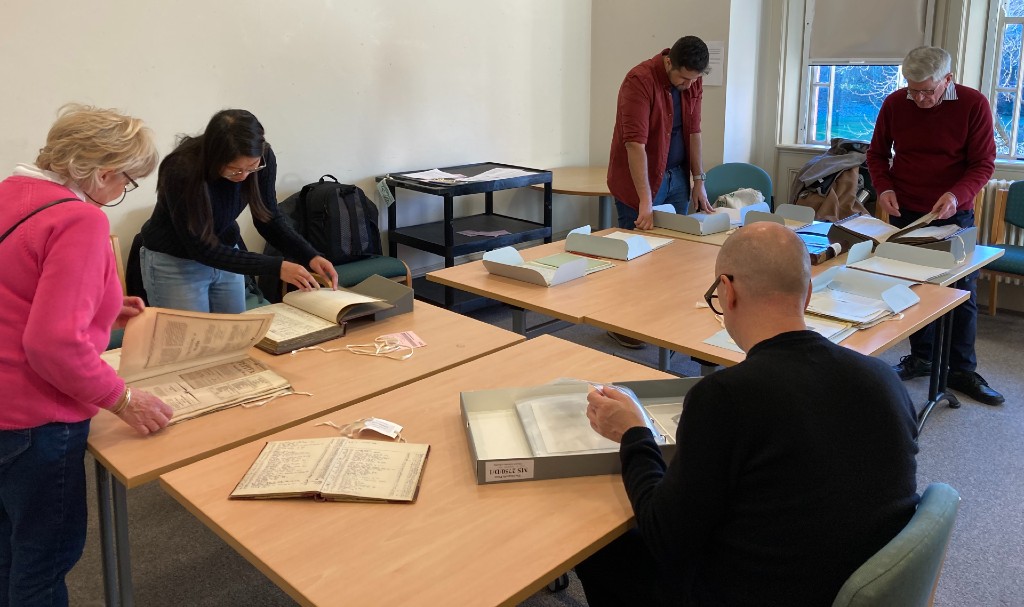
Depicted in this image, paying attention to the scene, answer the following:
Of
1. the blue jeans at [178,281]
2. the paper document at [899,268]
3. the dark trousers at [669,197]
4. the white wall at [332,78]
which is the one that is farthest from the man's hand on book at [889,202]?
the blue jeans at [178,281]

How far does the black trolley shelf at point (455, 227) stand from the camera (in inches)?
175

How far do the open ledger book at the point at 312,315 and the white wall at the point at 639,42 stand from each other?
3.42 meters

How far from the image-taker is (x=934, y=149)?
3617mm

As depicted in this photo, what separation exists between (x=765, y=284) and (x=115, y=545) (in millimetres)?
1652

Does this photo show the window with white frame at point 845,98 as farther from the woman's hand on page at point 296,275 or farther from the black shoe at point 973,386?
the woman's hand on page at point 296,275

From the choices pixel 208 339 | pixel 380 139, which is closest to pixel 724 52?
pixel 380 139

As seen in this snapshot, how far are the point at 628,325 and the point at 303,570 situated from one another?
55.2 inches

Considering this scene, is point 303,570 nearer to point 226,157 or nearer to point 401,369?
point 401,369

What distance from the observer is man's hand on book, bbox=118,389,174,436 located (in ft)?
5.61

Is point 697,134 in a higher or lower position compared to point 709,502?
higher

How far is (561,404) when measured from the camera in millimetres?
1808

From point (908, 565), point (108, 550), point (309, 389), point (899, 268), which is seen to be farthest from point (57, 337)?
point (899, 268)

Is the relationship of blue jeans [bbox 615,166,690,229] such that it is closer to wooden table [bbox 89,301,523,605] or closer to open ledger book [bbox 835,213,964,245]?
open ledger book [bbox 835,213,964,245]

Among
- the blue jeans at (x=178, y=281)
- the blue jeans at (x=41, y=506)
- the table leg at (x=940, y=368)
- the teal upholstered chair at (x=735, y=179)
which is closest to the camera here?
the blue jeans at (x=41, y=506)
